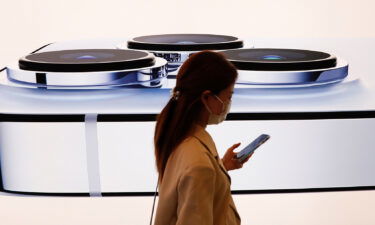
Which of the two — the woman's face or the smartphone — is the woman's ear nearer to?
the woman's face

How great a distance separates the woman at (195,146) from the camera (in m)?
1.02

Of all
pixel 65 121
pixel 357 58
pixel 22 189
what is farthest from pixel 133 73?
pixel 357 58

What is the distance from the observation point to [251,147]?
1249 millimetres

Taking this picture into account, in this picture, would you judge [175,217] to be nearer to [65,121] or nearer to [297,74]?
[65,121]

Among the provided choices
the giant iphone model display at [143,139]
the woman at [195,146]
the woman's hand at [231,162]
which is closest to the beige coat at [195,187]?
the woman at [195,146]

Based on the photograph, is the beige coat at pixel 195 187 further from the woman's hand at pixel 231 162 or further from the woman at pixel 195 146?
the woman's hand at pixel 231 162

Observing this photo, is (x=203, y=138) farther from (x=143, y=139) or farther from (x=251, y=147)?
(x=143, y=139)

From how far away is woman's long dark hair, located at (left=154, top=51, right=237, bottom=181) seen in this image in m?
1.04

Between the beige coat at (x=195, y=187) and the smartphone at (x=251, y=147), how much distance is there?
14 cm

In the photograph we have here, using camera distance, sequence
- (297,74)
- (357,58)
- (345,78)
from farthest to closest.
Answer: (357,58)
(345,78)
(297,74)

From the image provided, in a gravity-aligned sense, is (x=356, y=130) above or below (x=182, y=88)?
below

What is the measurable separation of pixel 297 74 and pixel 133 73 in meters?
0.43

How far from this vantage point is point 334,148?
54.6 inches

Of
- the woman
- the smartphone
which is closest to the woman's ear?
the woman
